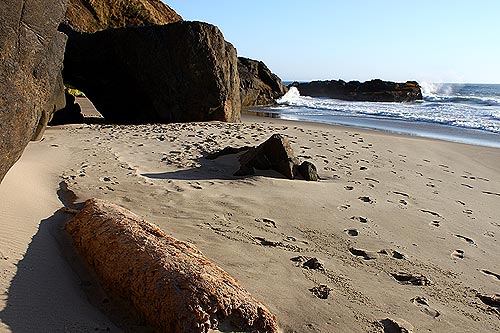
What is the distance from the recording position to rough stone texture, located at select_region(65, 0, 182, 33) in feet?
84.6

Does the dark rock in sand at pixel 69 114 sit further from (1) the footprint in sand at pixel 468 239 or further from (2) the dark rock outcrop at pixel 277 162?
(1) the footprint in sand at pixel 468 239

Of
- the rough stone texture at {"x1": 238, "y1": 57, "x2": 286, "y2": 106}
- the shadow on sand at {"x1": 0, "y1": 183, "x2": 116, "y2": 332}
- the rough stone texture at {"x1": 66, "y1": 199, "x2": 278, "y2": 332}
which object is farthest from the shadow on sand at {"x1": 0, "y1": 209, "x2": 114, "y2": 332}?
the rough stone texture at {"x1": 238, "y1": 57, "x2": 286, "y2": 106}

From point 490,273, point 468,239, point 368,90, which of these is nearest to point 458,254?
point 490,273

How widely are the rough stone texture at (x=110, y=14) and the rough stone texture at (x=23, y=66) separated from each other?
2282cm

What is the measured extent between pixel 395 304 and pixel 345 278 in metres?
0.39

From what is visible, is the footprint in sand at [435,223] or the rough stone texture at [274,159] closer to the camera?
the footprint in sand at [435,223]

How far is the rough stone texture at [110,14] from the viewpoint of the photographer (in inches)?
1015

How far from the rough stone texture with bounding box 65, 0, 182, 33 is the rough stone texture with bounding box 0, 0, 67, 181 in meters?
22.8

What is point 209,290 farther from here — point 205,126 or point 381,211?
point 205,126

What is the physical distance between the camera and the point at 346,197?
5.07 metres

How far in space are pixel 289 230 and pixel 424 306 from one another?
1.36 metres

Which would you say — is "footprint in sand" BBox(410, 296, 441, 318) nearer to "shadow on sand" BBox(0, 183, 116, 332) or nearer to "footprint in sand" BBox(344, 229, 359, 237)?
"footprint in sand" BBox(344, 229, 359, 237)

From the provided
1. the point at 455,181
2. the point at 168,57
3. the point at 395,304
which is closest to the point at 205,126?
the point at 168,57

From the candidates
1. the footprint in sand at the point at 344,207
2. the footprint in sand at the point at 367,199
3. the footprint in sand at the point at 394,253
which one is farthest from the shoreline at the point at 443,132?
the footprint in sand at the point at 394,253
